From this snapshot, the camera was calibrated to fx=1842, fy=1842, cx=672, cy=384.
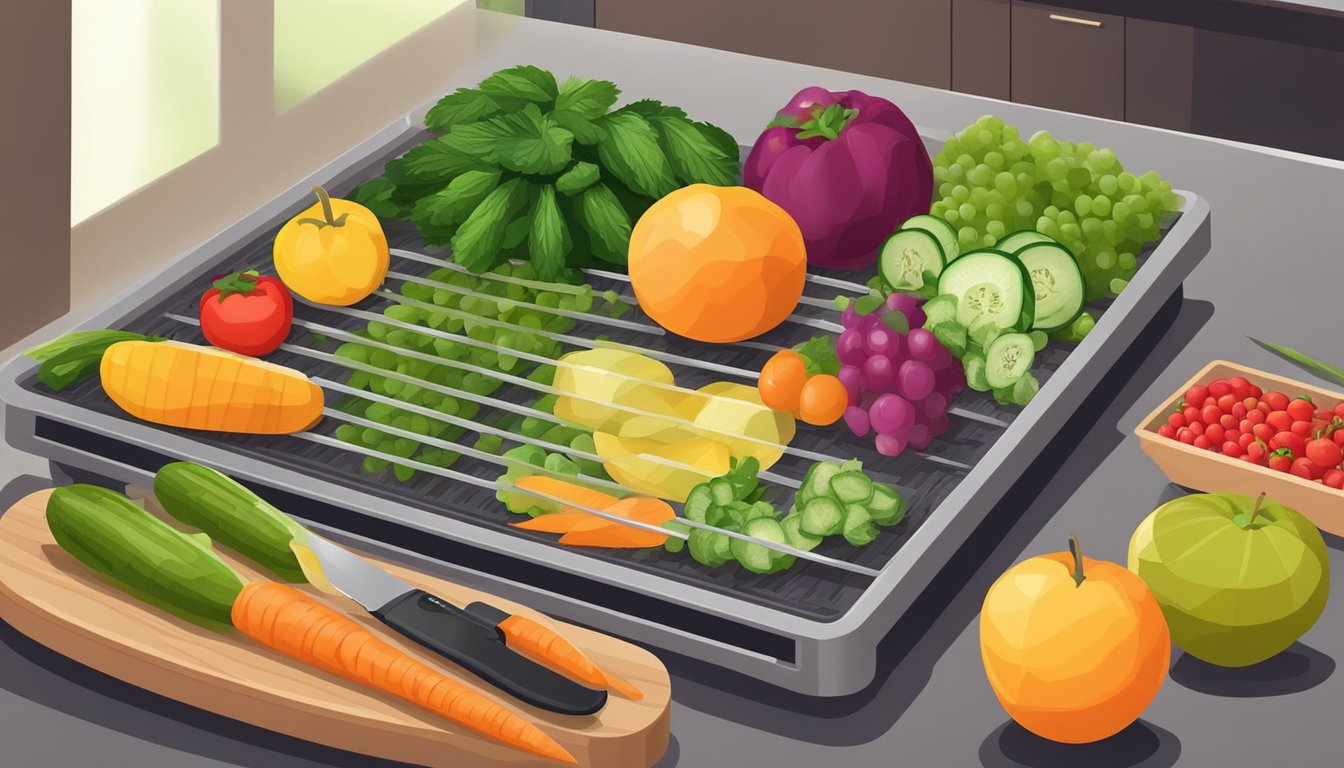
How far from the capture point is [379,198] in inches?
63.8

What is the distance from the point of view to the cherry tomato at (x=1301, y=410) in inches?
53.0

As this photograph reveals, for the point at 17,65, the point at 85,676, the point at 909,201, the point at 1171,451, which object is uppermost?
the point at 17,65

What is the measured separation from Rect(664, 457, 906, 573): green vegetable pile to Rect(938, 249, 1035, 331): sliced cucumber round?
0.71 feet

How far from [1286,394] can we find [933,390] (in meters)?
0.29

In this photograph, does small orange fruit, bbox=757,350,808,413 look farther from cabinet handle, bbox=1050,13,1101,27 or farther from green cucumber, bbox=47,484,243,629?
cabinet handle, bbox=1050,13,1101,27

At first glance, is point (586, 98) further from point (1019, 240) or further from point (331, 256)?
point (1019, 240)

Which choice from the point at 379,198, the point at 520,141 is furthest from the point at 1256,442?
the point at 379,198

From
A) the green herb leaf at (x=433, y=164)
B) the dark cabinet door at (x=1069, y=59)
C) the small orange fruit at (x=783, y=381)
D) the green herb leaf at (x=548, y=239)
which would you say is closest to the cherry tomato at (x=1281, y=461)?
the small orange fruit at (x=783, y=381)

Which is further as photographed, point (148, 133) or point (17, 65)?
point (148, 133)

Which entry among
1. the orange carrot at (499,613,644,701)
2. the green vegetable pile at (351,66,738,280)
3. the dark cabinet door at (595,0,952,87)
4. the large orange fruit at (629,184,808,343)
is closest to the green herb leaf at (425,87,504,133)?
the green vegetable pile at (351,66,738,280)

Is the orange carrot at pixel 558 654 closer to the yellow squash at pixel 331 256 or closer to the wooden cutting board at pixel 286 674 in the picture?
the wooden cutting board at pixel 286 674

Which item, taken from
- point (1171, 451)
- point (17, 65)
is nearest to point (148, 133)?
point (17, 65)

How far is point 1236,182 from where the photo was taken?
185 centimetres

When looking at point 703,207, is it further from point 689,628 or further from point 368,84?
point 368,84
